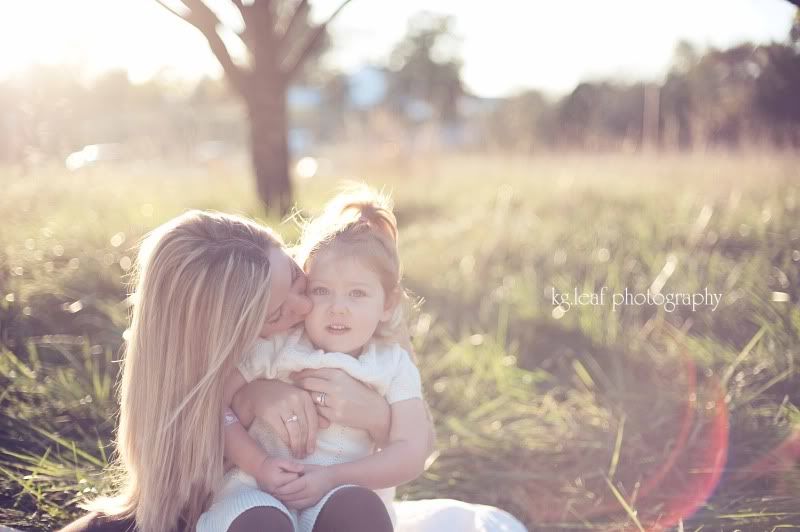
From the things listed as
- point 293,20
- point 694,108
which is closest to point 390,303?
point 293,20

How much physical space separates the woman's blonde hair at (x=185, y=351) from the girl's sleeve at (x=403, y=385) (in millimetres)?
413

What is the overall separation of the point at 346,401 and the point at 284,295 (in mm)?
325

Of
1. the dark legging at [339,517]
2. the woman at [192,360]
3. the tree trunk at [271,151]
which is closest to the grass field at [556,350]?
the tree trunk at [271,151]

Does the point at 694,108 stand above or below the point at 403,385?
above

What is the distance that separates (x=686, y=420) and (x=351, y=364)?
→ 1847 millimetres

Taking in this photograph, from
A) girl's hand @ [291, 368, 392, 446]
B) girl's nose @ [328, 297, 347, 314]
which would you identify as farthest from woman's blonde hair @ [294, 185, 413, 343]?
girl's hand @ [291, 368, 392, 446]

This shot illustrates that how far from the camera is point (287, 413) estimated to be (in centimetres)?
188

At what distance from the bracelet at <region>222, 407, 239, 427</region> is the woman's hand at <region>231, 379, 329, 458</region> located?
0.09 ft

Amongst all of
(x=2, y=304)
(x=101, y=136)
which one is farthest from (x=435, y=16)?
(x=2, y=304)

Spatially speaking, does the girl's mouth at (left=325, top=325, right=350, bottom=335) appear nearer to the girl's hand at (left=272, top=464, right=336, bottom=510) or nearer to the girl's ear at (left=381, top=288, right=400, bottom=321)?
the girl's ear at (left=381, top=288, right=400, bottom=321)

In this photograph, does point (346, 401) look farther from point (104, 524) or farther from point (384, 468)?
point (104, 524)

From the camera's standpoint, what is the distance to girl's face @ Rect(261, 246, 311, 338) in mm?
1889

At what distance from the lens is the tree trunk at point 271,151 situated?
5543 millimetres

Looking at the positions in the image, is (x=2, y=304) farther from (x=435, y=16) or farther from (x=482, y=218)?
(x=435, y=16)
